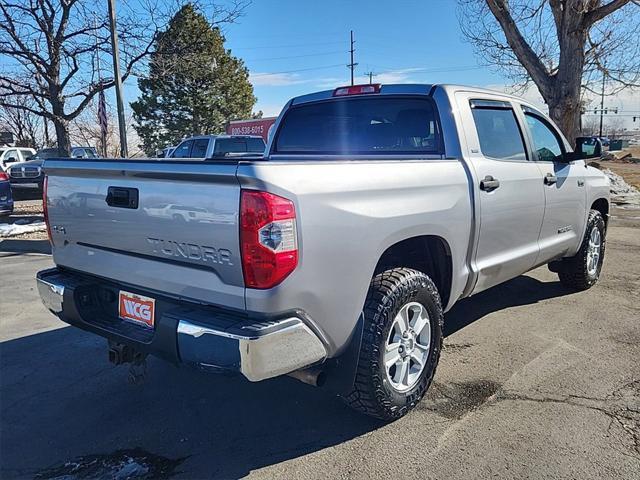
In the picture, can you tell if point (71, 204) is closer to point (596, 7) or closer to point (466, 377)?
point (466, 377)

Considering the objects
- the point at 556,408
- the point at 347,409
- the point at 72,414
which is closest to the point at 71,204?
the point at 72,414

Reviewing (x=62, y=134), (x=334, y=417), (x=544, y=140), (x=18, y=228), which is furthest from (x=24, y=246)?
(x=544, y=140)

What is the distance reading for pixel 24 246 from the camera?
9.15 m

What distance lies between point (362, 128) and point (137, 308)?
7.34 ft

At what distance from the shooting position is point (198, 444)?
293 centimetres

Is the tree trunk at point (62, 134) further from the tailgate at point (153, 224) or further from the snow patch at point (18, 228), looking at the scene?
the tailgate at point (153, 224)

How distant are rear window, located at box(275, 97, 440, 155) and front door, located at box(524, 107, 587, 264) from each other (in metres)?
1.27

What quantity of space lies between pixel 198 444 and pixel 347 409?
918 millimetres

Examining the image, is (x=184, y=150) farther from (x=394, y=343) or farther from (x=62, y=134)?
(x=394, y=343)

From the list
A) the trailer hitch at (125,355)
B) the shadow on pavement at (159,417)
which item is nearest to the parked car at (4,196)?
the shadow on pavement at (159,417)

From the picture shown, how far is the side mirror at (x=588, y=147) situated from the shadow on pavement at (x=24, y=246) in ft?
25.5

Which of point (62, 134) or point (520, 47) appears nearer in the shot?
point (62, 134)

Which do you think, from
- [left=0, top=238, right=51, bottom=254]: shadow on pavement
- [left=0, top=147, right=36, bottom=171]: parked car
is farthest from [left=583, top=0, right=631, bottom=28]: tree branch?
[left=0, top=147, right=36, bottom=171]: parked car

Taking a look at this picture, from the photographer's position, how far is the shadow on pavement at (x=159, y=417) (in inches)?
112
